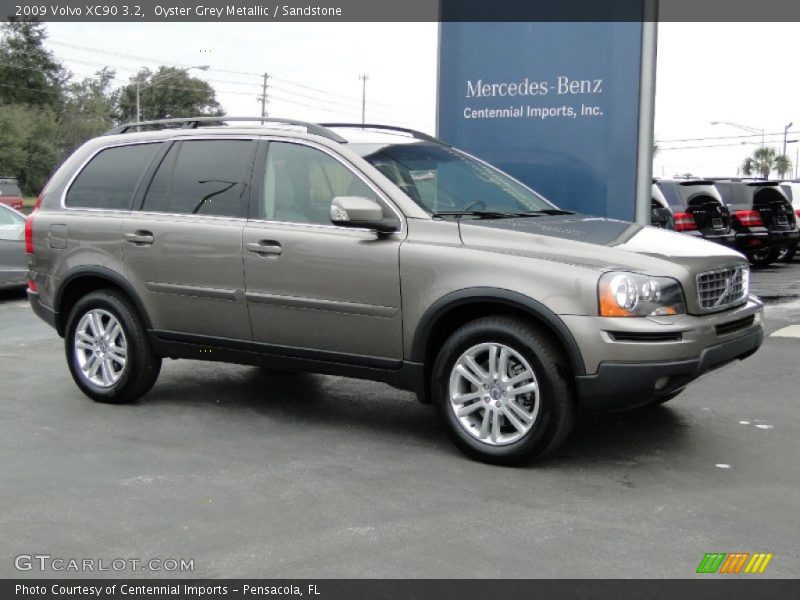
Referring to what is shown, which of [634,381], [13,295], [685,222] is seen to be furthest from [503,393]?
[685,222]

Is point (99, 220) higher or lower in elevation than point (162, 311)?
higher

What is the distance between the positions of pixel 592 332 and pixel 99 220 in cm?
352

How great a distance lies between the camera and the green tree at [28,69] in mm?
90438

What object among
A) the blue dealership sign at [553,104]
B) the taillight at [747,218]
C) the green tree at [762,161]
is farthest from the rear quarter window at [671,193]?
the green tree at [762,161]

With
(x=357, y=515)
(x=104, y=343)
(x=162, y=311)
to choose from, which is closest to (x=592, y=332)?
(x=357, y=515)

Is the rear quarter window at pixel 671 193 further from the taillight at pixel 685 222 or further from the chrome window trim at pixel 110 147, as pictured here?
the chrome window trim at pixel 110 147

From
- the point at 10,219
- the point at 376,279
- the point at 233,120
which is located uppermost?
the point at 233,120

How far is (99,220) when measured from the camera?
673 centimetres

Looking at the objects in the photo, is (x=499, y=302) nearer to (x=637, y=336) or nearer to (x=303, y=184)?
(x=637, y=336)

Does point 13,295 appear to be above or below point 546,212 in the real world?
below

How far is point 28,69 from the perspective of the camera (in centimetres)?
9150

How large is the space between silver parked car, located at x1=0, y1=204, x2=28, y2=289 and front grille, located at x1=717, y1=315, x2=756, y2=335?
970 centimetres

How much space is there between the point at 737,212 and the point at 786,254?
2.81 m
